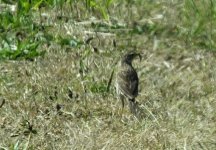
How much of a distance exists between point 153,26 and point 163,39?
21 centimetres

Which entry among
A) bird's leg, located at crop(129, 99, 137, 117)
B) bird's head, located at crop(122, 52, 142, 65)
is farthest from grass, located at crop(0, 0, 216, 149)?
bird's head, located at crop(122, 52, 142, 65)

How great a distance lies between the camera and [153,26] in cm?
844

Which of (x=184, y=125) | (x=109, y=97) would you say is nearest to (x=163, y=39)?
(x=109, y=97)

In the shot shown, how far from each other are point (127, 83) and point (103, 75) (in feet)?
1.57

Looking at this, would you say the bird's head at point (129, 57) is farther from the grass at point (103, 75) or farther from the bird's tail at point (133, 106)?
the bird's tail at point (133, 106)

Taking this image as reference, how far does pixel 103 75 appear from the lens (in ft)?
24.0

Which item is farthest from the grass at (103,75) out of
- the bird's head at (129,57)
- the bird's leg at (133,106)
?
the bird's head at (129,57)

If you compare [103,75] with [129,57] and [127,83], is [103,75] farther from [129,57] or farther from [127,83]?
[127,83]

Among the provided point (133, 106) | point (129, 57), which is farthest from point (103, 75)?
point (133, 106)

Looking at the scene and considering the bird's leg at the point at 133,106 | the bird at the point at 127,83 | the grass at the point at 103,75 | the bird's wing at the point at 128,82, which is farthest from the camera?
the bird's wing at the point at 128,82

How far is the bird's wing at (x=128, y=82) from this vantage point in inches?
266

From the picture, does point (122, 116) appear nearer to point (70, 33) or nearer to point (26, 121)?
point (26, 121)

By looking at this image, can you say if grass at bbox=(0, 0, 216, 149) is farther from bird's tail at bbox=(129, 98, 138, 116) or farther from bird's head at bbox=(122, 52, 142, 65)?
bird's head at bbox=(122, 52, 142, 65)

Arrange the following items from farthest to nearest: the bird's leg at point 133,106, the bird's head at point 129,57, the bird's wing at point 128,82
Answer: the bird's head at point 129,57
the bird's wing at point 128,82
the bird's leg at point 133,106
